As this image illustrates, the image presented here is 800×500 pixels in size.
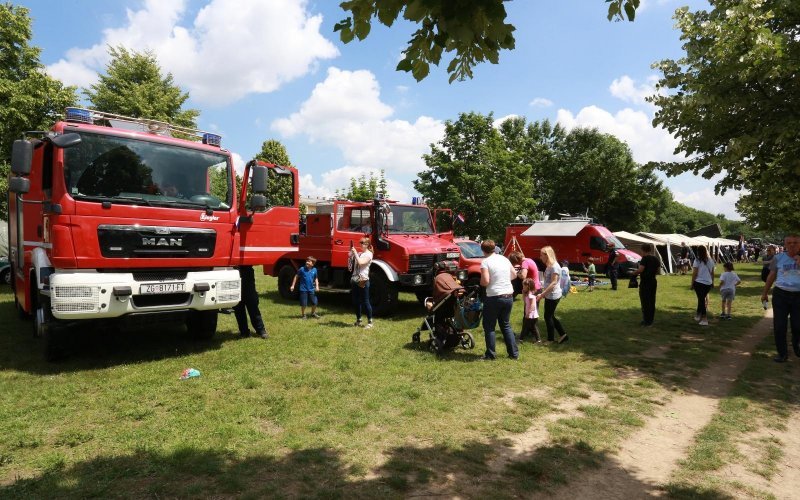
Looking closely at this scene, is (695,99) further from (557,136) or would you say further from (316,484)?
(557,136)

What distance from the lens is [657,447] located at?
4004 millimetres

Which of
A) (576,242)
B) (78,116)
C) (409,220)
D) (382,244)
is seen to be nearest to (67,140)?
(78,116)

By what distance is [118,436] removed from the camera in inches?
153

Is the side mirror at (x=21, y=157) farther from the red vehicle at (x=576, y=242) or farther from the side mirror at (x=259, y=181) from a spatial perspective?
the red vehicle at (x=576, y=242)

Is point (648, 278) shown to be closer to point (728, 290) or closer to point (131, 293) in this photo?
point (728, 290)

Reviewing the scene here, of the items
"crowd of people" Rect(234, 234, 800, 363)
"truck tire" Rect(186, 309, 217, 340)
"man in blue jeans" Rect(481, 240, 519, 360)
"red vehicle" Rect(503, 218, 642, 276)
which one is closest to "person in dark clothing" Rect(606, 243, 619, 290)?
"red vehicle" Rect(503, 218, 642, 276)

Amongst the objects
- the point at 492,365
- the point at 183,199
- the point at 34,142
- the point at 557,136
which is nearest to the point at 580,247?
the point at 492,365

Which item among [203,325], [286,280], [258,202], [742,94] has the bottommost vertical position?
[203,325]

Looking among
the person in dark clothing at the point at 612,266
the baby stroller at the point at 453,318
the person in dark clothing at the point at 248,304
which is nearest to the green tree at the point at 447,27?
the baby stroller at the point at 453,318

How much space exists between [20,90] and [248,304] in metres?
12.0

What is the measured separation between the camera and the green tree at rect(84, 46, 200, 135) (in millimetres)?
24125

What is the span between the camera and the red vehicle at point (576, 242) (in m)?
21.3

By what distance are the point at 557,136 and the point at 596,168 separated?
18.9ft

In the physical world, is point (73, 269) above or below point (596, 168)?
below
